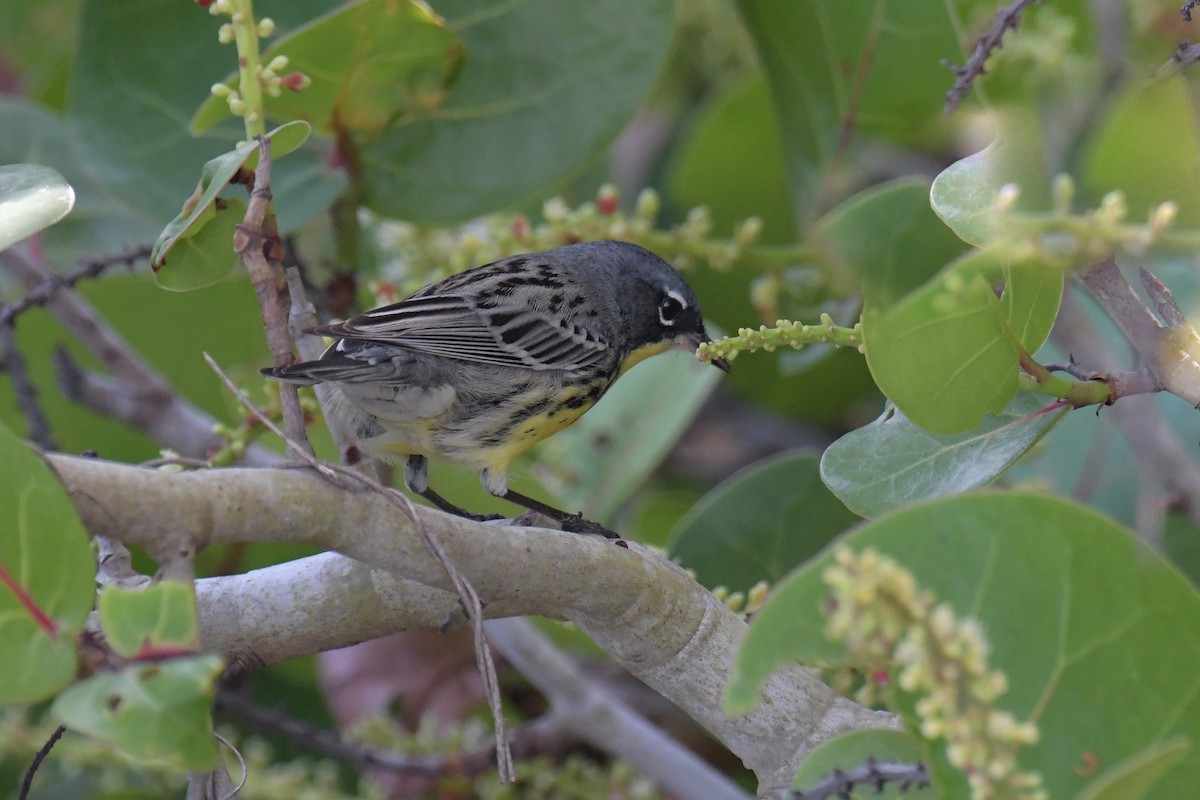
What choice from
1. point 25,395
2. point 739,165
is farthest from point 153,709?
point 739,165

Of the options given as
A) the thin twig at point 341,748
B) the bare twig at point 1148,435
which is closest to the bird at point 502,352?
the thin twig at point 341,748

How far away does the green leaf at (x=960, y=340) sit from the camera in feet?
4.87

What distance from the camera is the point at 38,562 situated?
4.50ft

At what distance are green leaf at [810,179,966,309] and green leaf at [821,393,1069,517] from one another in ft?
0.76

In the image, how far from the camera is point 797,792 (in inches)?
53.6

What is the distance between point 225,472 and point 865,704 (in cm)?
119

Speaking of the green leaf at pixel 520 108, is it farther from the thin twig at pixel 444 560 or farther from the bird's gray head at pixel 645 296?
the thin twig at pixel 444 560

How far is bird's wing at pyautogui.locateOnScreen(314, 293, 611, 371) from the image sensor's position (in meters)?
2.63

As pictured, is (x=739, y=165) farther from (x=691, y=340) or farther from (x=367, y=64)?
(x=367, y=64)

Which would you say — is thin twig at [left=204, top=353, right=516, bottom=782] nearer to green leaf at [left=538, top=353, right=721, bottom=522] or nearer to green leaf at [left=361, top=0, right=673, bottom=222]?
green leaf at [left=361, top=0, right=673, bottom=222]

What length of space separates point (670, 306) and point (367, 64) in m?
1.05

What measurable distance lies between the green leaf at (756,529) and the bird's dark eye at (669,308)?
64cm

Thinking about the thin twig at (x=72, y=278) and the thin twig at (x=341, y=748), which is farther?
the thin twig at (x=341, y=748)

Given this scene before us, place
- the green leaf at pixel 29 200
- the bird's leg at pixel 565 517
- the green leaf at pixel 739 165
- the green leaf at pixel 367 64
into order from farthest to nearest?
the green leaf at pixel 739 165 < the bird's leg at pixel 565 517 < the green leaf at pixel 367 64 < the green leaf at pixel 29 200
